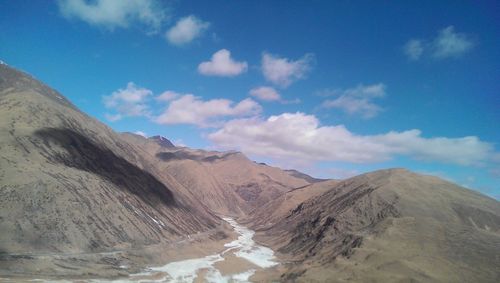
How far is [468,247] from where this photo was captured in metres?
82.9

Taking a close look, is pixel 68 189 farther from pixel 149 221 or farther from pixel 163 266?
pixel 163 266

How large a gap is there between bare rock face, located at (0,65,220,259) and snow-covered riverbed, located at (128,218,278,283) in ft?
37.6

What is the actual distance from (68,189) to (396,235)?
74.8 metres

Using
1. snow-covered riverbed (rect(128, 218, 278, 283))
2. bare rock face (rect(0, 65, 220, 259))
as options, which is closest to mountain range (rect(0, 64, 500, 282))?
bare rock face (rect(0, 65, 220, 259))

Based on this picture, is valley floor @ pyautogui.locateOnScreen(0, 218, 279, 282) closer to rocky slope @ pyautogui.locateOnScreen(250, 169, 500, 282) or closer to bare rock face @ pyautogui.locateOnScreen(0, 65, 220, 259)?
bare rock face @ pyautogui.locateOnScreen(0, 65, 220, 259)

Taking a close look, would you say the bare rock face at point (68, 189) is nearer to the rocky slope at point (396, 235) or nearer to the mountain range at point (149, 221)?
the mountain range at point (149, 221)

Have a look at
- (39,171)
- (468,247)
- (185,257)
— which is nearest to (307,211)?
(185,257)

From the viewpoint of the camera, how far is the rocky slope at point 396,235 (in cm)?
7519

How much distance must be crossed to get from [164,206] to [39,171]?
52.4 metres

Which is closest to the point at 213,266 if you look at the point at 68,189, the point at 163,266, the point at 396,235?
the point at 163,266

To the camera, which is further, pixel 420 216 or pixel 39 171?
pixel 420 216

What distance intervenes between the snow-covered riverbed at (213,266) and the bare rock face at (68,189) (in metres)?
11.5

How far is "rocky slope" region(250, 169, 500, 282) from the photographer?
7519 centimetres

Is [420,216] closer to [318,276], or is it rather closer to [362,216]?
[362,216]
